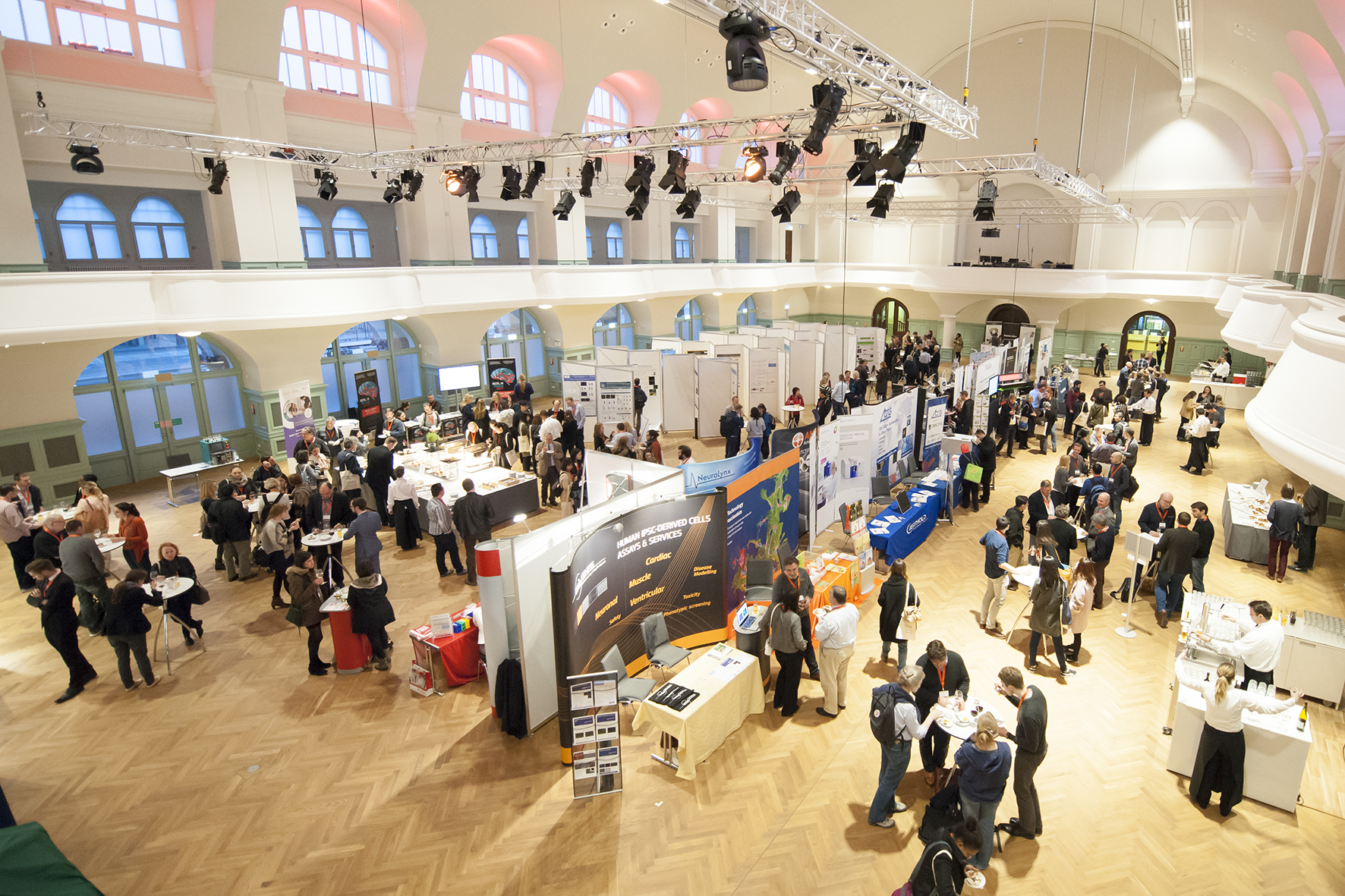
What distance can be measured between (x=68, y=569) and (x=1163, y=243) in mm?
28803

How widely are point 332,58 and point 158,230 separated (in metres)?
5.30

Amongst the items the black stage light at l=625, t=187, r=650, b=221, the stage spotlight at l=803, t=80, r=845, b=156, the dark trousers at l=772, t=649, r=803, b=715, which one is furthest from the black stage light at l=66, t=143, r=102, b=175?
the dark trousers at l=772, t=649, r=803, b=715

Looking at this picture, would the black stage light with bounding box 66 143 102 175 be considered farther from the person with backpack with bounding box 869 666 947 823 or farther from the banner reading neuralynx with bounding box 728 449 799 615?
the person with backpack with bounding box 869 666 947 823

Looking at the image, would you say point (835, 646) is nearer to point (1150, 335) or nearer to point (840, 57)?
point (840, 57)

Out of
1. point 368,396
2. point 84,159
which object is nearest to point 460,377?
point 368,396

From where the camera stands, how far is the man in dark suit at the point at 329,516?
28.7 ft

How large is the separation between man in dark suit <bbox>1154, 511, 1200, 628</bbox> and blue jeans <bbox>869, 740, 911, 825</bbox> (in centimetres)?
476

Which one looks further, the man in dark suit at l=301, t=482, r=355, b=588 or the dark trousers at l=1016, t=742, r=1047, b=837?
the man in dark suit at l=301, t=482, r=355, b=588

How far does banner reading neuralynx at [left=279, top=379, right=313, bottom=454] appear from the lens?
44.3 feet

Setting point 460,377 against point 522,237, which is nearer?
point 460,377

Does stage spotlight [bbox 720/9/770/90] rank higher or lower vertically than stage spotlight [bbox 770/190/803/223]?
higher

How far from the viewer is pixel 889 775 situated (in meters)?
5.16

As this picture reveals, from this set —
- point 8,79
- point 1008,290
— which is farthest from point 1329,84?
point 8,79

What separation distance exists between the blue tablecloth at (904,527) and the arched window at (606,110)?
50.5 ft
